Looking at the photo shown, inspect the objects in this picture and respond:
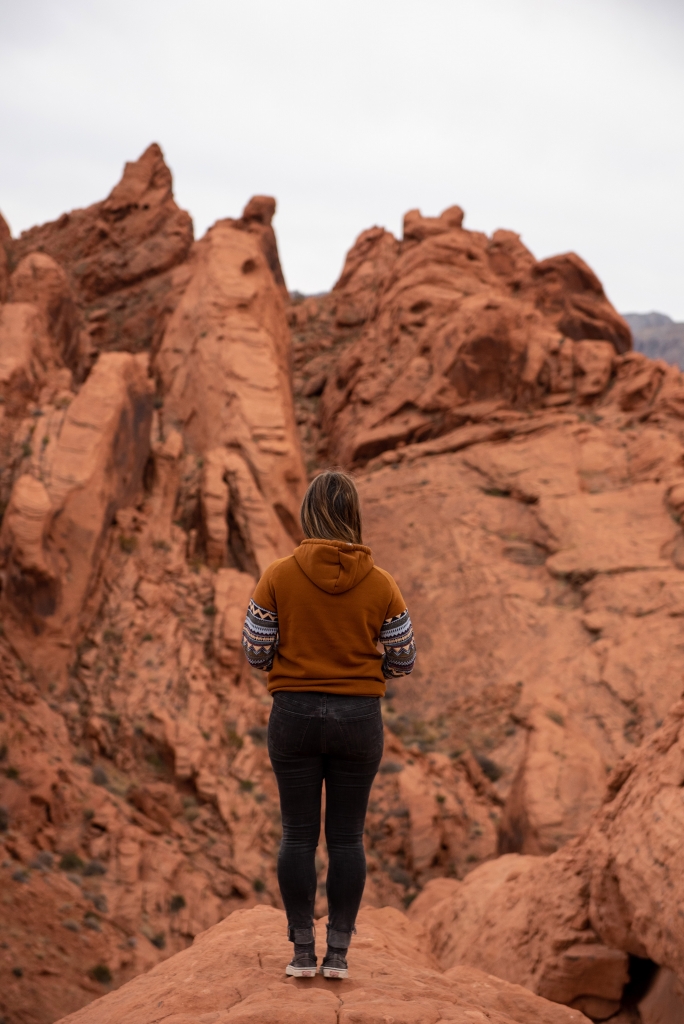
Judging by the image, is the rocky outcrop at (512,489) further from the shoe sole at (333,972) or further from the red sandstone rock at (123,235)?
the shoe sole at (333,972)

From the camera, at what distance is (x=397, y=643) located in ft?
14.5

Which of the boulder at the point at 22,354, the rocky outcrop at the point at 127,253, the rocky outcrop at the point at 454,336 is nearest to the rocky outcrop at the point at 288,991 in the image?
the boulder at the point at 22,354

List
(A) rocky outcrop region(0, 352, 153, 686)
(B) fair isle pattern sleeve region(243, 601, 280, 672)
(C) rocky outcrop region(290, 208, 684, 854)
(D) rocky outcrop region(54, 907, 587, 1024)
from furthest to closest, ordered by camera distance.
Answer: (C) rocky outcrop region(290, 208, 684, 854)
(A) rocky outcrop region(0, 352, 153, 686)
(B) fair isle pattern sleeve region(243, 601, 280, 672)
(D) rocky outcrop region(54, 907, 587, 1024)

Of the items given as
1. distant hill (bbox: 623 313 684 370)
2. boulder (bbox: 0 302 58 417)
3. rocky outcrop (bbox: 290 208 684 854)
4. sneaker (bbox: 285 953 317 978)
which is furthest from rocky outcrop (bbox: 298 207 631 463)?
distant hill (bbox: 623 313 684 370)

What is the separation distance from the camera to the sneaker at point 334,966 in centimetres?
440

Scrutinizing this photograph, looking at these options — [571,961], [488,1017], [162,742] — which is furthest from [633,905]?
[162,742]

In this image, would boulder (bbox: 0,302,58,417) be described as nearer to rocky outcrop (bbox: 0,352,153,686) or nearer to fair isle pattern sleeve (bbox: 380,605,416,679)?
rocky outcrop (bbox: 0,352,153,686)

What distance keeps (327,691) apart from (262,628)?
17.5 inches

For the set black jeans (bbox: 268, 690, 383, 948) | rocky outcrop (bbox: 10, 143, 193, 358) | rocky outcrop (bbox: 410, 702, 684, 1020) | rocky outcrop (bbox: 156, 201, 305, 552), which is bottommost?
rocky outcrop (bbox: 410, 702, 684, 1020)

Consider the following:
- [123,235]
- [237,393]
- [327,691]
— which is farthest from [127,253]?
[327,691]

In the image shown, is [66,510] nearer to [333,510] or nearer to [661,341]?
[333,510]

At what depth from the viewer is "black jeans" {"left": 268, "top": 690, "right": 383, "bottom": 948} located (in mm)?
4207

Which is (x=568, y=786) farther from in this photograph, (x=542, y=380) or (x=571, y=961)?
(x=542, y=380)

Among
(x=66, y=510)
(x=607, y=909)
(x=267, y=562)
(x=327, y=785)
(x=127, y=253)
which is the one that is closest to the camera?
(x=327, y=785)
